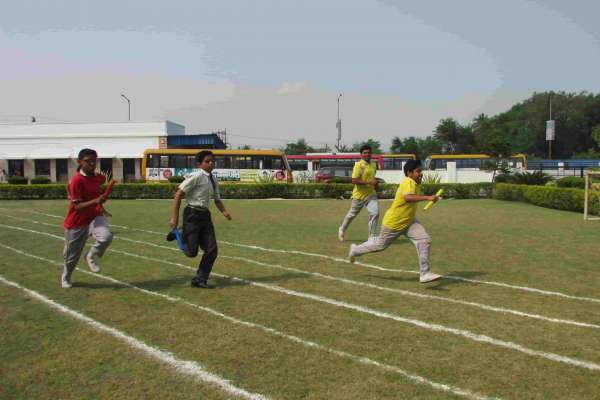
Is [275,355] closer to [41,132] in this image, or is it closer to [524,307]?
[524,307]

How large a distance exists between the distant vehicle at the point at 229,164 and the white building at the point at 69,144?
886cm

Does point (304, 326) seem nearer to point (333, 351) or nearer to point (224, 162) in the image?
point (333, 351)

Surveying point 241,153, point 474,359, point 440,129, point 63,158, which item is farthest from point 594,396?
point 440,129

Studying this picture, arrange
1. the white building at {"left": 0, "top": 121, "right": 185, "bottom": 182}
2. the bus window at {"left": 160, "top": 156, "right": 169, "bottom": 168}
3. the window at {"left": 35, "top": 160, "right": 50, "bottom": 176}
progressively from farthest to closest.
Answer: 1. the window at {"left": 35, "top": 160, "right": 50, "bottom": 176}
2. the white building at {"left": 0, "top": 121, "right": 185, "bottom": 182}
3. the bus window at {"left": 160, "top": 156, "right": 169, "bottom": 168}

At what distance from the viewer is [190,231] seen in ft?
19.5

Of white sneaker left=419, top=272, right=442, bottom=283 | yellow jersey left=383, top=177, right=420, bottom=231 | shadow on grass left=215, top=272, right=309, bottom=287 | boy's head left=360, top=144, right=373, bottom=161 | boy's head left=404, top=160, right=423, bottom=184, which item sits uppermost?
boy's head left=360, top=144, right=373, bottom=161

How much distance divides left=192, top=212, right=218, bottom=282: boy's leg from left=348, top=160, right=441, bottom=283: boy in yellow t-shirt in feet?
6.83

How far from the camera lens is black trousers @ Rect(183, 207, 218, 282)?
5938 millimetres

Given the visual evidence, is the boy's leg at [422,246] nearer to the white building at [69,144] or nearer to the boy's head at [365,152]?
the boy's head at [365,152]

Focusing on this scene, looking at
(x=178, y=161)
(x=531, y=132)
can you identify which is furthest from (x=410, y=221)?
(x=531, y=132)

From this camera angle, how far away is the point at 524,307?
5.09m

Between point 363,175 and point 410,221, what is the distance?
293 cm

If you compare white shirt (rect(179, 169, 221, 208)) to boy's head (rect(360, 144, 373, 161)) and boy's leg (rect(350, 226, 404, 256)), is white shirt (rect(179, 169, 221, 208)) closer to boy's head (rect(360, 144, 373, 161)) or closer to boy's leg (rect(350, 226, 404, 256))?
boy's leg (rect(350, 226, 404, 256))

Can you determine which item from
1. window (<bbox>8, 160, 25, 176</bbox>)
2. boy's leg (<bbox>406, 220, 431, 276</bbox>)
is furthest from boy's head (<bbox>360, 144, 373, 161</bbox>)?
window (<bbox>8, 160, 25, 176</bbox>)
